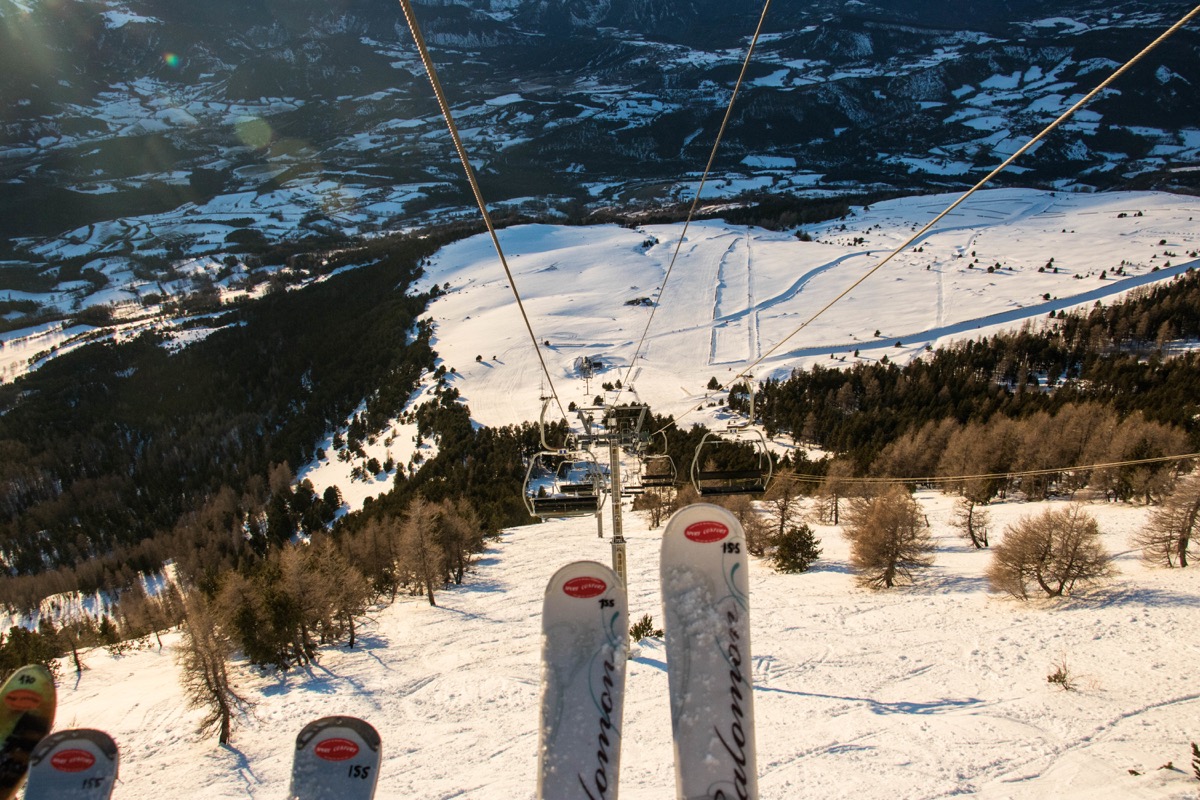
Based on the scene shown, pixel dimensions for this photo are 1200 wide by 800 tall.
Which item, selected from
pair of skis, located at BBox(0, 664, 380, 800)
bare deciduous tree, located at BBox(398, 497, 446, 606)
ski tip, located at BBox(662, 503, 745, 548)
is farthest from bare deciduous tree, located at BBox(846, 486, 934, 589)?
pair of skis, located at BBox(0, 664, 380, 800)

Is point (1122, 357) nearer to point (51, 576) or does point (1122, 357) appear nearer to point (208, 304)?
point (51, 576)

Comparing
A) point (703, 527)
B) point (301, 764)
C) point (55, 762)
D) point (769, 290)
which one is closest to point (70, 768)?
point (55, 762)

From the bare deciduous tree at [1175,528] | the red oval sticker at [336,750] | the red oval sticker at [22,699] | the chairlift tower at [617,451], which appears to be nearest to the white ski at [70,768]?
the red oval sticker at [22,699]

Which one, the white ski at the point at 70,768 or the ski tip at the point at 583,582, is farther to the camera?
the white ski at the point at 70,768

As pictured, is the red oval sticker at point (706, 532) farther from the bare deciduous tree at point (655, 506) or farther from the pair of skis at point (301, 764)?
the bare deciduous tree at point (655, 506)

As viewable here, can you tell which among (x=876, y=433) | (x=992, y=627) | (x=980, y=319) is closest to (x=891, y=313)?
(x=980, y=319)

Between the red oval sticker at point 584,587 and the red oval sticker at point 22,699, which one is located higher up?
the red oval sticker at point 584,587

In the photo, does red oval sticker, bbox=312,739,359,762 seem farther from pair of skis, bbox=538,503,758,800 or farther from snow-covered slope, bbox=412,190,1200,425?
snow-covered slope, bbox=412,190,1200,425
